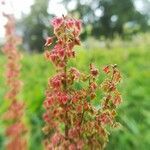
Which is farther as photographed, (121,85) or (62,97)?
(121,85)

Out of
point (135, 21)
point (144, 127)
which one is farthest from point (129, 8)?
point (144, 127)

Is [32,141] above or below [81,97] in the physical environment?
below

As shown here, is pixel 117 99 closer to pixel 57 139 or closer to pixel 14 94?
pixel 57 139

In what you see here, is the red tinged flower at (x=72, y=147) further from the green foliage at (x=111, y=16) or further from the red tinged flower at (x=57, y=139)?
the green foliage at (x=111, y=16)

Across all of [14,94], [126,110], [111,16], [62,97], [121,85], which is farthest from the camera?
[111,16]

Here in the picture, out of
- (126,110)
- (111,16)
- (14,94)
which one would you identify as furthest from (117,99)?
(111,16)

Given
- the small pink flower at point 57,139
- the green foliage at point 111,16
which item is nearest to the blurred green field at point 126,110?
the small pink flower at point 57,139

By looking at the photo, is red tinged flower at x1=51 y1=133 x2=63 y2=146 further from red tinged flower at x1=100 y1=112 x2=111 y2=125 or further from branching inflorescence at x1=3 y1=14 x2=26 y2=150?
branching inflorescence at x1=3 y1=14 x2=26 y2=150

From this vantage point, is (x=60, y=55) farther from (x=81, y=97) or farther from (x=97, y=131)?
(x=97, y=131)

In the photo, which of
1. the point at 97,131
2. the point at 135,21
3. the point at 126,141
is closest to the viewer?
the point at 97,131
